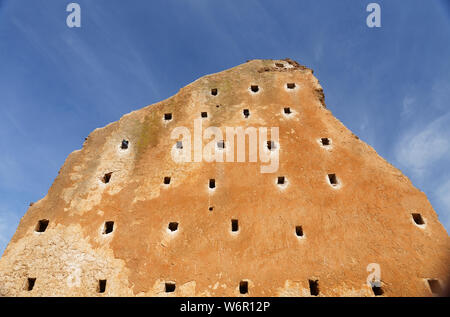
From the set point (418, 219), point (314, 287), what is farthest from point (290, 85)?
point (314, 287)

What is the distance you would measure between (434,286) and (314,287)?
3510mm

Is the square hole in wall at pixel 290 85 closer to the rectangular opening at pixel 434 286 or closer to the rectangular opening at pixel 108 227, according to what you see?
the rectangular opening at pixel 434 286

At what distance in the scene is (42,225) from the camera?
13.5 m

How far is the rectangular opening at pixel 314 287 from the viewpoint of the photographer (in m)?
10.5

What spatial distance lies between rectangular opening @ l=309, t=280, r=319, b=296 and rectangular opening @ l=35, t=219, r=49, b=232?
395 inches

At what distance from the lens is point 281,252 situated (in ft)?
37.2

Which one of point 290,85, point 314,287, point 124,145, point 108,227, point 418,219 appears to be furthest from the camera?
point 290,85

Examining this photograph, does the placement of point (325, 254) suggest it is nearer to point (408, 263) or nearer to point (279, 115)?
point (408, 263)

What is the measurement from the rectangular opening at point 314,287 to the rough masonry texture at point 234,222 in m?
0.03

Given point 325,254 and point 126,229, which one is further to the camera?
point 126,229

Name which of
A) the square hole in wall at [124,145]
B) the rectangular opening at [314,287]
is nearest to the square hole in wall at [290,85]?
the square hole in wall at [124,145]

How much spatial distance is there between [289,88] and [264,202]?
252 inches

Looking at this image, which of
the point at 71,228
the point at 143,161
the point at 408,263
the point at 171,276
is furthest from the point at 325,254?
the point at 71,228

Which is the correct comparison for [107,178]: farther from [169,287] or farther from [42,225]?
[169,287]
